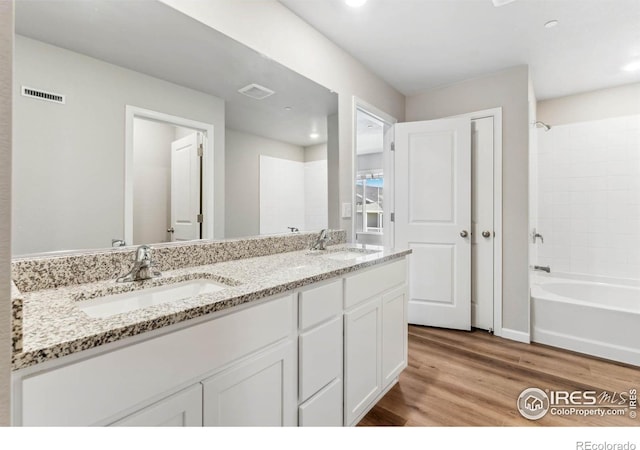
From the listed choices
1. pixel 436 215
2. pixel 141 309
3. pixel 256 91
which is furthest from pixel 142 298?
pixel 436 215

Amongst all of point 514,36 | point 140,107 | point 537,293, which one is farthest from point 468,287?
point 140,107

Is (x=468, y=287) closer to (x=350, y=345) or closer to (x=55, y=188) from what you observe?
(x=350, y=345)

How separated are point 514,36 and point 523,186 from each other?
1.15 meters

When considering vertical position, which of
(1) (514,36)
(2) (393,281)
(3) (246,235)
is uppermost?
(1) (514,36)

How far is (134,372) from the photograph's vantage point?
0.68 meters

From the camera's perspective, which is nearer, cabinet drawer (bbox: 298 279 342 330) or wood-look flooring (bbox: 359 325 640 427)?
cabinet drawer (bbox: 298 279 342 330)

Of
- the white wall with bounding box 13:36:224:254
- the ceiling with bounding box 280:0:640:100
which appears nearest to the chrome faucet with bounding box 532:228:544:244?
the ceiling with bounding box 280:0:640:100

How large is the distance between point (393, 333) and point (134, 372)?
142 centimetres

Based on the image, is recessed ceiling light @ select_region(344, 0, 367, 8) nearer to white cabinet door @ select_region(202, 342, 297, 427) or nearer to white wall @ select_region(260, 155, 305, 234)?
white wall @ select_region(260, 155, 305, 234)

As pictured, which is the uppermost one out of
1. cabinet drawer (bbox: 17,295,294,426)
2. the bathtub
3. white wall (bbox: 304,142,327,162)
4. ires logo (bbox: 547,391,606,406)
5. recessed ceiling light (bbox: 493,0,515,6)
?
recessed ceiling light (bbox: 493,0,515,6)

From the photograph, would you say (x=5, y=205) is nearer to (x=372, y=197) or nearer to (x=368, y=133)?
(x=368, y=133)

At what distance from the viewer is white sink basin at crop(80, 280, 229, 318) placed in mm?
920

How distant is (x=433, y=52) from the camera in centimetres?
237

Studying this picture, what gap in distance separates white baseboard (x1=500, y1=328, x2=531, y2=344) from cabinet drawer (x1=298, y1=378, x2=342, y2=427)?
1999 mm
